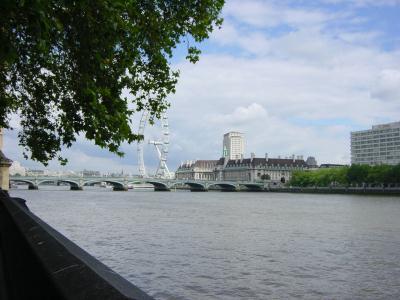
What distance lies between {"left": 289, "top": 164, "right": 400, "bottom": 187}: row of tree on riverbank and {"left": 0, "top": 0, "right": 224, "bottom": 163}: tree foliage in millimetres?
132693

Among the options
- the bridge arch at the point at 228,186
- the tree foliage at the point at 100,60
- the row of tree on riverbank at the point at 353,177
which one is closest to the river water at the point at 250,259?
the tree foliage at the point at 100,60

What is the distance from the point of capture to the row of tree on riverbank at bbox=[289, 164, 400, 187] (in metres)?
139

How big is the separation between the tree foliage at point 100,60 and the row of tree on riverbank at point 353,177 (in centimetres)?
13269

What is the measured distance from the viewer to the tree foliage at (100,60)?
917 centimetres

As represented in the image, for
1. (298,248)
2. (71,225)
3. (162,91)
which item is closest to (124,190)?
(71,225)

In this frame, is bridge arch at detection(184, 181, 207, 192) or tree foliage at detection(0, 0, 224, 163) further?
bridge arch at detection(184, 181, 207, 192)

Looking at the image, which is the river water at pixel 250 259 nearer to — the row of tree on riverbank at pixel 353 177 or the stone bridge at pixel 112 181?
the row of tree on riverbank at pixel 353 177

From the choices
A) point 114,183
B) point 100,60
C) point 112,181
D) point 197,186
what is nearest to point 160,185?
point 114,183

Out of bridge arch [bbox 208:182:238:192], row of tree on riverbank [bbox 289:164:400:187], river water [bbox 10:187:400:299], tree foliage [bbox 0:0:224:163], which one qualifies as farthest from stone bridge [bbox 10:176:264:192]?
tree foliage [bbox 0:0:224:163]

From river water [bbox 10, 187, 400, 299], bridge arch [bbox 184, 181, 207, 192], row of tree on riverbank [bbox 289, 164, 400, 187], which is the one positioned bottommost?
river water [bbox 10, 187, 400, 299]

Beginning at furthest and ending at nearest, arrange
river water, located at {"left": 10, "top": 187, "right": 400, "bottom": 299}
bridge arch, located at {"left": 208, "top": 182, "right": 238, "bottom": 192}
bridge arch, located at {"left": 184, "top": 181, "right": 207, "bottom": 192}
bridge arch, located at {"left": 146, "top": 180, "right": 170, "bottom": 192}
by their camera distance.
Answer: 1. bridge arch, located at {"left": 208, "top": 182, "right": 238, "bottom": 192}
2. bridge arch, located at {"left": 184, "top": 181, "right": 207, "bottom": 192}
3. bridge arch, located at {"left": 146, "top": 180, "right": 170, "bottom": 192}
4. river water, located at {"left": 10, "top": 187, "right": 400, "bottom": 299}

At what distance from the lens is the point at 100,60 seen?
29.8 ft

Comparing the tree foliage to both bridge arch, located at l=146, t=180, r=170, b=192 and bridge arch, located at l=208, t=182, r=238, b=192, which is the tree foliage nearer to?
bridge arch, located at l=146, t=180, r=170, b=192

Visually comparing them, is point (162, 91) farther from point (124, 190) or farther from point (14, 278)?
point (124, 190)
